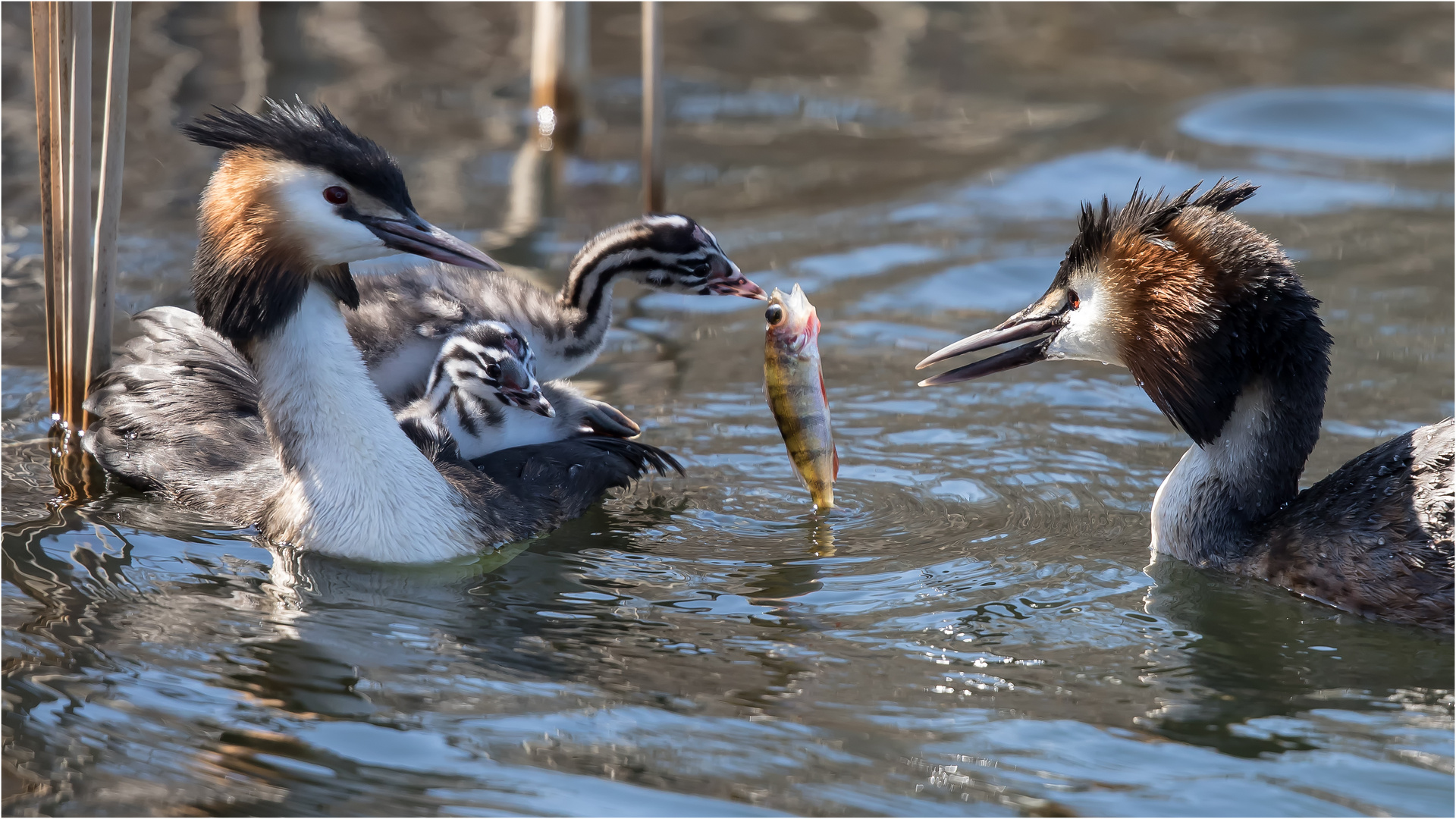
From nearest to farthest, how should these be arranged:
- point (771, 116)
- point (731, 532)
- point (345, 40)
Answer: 1. point (731, 532)
2. point (771, 116)
3. point (345, 40)

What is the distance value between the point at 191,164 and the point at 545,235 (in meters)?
2.34

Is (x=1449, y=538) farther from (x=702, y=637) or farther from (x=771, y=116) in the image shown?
(x=771, y=116)

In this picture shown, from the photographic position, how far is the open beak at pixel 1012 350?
5.46 metres

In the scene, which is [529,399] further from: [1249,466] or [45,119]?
[1249,466]

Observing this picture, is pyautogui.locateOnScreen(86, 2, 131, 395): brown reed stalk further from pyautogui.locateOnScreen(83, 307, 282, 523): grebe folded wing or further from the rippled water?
the rippled water

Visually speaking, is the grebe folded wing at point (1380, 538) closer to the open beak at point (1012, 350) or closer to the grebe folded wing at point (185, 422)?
the open beak at point (1012, 350)

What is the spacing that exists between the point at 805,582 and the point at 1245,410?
148 centimetres

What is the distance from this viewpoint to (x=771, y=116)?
1146 cm

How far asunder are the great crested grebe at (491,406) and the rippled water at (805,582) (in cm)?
39

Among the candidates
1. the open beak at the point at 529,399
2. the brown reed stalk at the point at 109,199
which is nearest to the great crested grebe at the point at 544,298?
the open beak at the point at 529,399

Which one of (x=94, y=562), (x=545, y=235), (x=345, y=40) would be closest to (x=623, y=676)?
(x=94, y=562)

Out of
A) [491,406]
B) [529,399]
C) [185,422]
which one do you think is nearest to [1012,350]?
[529,399]

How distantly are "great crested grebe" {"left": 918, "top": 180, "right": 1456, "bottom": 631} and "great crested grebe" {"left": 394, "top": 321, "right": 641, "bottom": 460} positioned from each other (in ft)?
4.53

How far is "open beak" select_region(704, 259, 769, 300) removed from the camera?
6816mm
